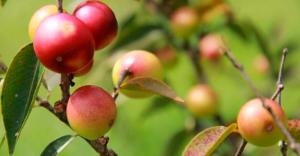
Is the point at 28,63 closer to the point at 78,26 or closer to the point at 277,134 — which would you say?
the point at 78,26

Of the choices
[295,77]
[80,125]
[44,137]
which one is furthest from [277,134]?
[44,137]

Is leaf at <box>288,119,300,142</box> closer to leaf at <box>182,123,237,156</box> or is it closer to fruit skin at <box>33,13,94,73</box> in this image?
leaf at <box>182,123,237,156</box>

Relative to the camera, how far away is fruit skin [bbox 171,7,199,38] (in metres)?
2.04

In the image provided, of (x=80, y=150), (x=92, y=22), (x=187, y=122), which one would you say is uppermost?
(x=92, y=22)

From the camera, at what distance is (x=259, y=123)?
1.09m

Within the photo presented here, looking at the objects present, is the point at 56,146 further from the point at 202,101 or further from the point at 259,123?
the point at 202,101

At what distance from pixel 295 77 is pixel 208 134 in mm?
1437

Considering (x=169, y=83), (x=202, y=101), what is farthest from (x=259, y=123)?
(x=169, y=83)

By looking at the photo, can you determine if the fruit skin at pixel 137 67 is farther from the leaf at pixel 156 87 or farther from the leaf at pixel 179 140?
the leaf at pixel 179 140

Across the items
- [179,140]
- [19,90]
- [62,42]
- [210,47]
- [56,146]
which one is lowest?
[179,140]

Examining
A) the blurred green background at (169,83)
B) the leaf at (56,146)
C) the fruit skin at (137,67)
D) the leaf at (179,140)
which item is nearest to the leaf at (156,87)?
the fruit skin at (137,67)

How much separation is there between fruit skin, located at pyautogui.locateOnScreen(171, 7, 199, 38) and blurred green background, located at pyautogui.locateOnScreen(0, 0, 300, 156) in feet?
0.40

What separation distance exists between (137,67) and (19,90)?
0.69ft

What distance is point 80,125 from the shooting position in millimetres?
1148
